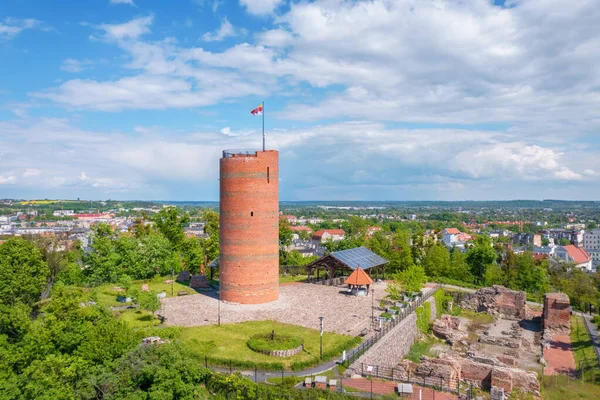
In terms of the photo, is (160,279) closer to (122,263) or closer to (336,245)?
(122,263)

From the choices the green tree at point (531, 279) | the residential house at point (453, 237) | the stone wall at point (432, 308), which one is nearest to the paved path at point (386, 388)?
the stone wall at point (432, 308)

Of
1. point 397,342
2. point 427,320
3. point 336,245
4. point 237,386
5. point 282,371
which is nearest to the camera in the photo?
point 237,386

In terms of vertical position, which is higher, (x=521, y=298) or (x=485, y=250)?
(x=485, y=250)

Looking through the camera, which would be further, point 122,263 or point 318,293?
point 122,263

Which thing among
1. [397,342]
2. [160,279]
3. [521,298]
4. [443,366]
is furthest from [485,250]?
[160,279]

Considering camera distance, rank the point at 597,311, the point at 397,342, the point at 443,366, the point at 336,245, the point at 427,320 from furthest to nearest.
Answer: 1. the point at 336,245
2. the point at 597,311
3. the point at 427,320
4. the point at 397,342
5. the point at 443,366

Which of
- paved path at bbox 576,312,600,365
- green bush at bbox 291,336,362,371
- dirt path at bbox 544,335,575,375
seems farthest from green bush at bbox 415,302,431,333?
paved path at bbox 576,312,600,365

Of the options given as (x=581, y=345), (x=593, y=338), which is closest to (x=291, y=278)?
(x=581, y=345)

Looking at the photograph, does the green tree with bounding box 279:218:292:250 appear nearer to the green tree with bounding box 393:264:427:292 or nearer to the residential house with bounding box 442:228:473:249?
the green tree with bounding box 393:264:427:292

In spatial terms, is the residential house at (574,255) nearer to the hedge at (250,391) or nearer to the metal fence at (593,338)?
the metal fence at (593,338)
